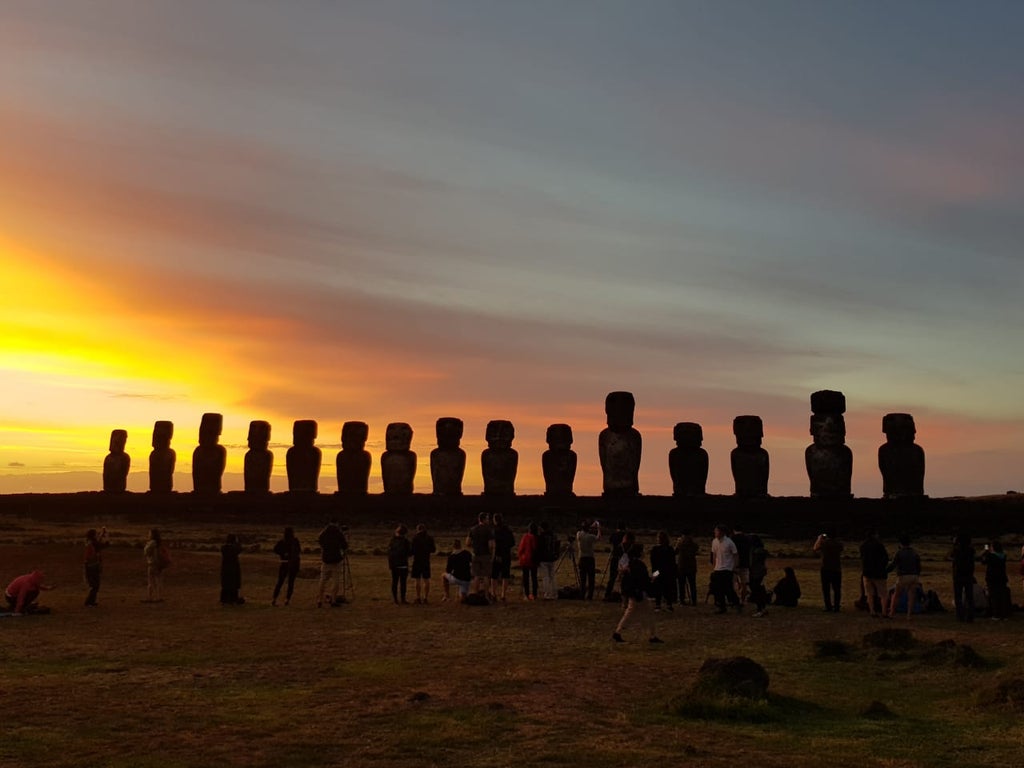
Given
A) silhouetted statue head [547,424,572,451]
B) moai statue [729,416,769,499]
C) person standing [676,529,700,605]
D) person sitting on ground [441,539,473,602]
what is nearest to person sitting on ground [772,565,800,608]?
person standing [676,529,700,605]

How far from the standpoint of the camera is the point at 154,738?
11547 millimetres

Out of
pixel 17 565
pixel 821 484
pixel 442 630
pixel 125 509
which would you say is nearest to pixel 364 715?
pixel 442 630

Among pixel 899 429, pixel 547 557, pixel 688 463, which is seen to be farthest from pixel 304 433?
pixel 547 557

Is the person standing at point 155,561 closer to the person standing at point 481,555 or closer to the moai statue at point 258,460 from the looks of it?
the person standing at point 481,555

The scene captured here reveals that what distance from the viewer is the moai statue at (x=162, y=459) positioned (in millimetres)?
62719

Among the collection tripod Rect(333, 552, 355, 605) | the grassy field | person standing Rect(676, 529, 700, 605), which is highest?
person standing Rect(676, 529, 700, 605)

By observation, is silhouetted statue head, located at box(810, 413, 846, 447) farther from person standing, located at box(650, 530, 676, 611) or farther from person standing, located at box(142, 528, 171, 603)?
person standing, located at box(142, 528, 171, 603)

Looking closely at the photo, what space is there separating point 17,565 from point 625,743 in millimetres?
25000

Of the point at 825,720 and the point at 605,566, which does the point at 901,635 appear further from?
the point at 605,566

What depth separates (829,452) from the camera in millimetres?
49750

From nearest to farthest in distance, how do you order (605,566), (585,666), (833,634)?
1. (585,666)
2. (833,634)
3. (605,566)

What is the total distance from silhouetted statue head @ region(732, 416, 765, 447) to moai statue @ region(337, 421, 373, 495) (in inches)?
700

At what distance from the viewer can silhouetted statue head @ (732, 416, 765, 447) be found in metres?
50.6

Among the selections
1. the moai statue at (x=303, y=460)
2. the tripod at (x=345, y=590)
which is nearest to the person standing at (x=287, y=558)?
the tripod at (x=345, y=590)
